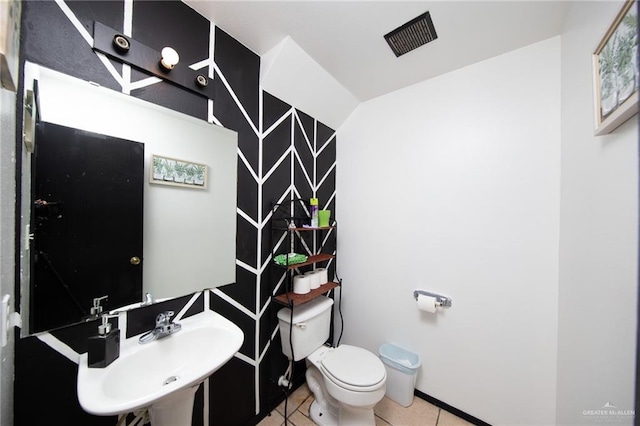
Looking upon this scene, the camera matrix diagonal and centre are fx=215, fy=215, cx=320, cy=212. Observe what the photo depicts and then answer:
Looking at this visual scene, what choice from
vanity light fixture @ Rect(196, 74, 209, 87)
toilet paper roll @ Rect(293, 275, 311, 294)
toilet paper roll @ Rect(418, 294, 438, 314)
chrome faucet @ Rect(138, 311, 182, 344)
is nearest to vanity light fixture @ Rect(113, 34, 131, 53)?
vanity light fixture @ Rect(196, 74, 209, 87)

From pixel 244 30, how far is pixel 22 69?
962mm

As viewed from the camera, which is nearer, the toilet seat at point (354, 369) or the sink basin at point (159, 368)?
the sink basin at point (159, 368)

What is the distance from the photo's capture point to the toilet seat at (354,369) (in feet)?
4.05

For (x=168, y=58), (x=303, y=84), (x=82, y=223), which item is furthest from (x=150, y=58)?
(x=303, y=84)

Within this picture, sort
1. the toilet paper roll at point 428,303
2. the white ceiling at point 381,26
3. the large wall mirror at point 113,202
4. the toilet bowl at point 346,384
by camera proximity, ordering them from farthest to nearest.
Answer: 1. the toilet paper roll at point 428,303
2. the toilet bowl at point 346,384
3. the white ceiling at point 381,26
4. the large wall mirror at point 113,202

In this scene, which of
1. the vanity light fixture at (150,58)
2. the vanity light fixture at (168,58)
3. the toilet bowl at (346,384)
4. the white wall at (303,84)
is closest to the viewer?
the vanity light fixture at (150,58)

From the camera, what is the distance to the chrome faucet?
0.95 m

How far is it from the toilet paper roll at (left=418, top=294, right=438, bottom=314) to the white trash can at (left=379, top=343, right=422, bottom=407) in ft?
1.38

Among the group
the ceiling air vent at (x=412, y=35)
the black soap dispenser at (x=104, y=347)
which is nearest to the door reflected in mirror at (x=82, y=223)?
the black soap dispenser at (x=104, y=347)

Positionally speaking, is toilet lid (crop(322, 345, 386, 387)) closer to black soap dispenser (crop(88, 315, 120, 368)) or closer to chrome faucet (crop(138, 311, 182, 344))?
chrome faucet (crop(138, 311, 182, 344))

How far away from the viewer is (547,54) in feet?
4.04

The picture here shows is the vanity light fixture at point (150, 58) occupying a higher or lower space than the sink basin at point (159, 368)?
higher

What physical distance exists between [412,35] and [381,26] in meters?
0.21

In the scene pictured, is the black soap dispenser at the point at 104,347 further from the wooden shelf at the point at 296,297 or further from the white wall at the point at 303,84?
the white wall at the point at 303,84
